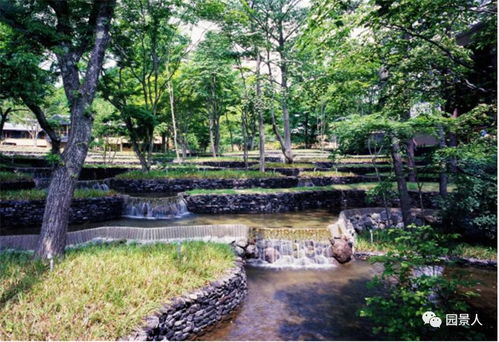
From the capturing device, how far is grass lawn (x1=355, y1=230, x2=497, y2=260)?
909 centimetres

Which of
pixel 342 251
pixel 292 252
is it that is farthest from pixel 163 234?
pixel 342 251

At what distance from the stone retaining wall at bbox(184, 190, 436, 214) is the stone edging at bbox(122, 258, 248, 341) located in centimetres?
740

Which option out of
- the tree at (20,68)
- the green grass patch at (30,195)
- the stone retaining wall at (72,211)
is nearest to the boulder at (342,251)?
the stone retaining wall at (72,211)

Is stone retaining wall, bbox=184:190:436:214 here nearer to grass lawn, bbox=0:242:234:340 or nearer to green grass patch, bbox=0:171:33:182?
grass lawn, bbox=0:242:234:340

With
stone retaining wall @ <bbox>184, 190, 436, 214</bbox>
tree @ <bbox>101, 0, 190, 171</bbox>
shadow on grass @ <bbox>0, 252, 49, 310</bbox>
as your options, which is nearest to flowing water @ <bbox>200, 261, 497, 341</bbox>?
shadow on grass @ <bbox>0, 252, 49, 310</bbox>

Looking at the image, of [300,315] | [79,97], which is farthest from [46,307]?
[300,315]

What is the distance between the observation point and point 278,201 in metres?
14.9

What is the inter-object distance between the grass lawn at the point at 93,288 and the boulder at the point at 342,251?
4.15 metres

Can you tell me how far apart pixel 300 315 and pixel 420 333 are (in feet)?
8.69

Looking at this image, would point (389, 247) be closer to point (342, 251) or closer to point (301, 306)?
point (342, 251)

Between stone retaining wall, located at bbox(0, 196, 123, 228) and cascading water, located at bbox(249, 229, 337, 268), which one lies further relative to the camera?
stone retaining wall, located at bbox(0, 196, 123, 228)

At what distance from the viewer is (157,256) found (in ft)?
22.4

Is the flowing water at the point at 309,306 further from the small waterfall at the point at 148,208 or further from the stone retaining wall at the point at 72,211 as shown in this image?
the stone retaining wall at the point at 72,211

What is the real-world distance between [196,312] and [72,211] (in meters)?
9.01
